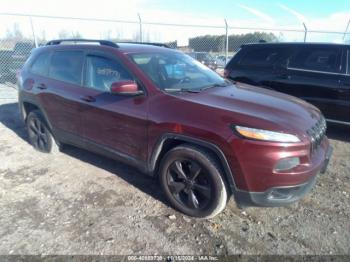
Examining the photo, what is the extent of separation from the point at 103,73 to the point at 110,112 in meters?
0.56

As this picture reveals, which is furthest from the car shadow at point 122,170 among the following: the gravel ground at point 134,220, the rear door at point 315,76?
the rear door at point 315,76

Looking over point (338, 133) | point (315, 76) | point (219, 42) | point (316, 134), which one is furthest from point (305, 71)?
point (219, 42)

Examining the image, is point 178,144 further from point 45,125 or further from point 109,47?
point 45,125

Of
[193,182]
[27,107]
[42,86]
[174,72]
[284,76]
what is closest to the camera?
[193,182]

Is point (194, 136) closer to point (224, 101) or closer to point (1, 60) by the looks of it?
point (224, 101)

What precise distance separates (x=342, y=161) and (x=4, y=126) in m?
6.68

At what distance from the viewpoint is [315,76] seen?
537 centimetres

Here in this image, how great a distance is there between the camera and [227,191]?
112 inches

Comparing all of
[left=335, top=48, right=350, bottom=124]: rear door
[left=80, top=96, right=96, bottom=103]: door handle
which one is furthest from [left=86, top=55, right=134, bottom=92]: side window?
[left=335, top=48, right=350, bottom=124]: rear door

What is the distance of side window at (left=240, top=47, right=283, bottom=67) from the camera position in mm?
5863

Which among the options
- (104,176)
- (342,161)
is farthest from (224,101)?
(342,161)

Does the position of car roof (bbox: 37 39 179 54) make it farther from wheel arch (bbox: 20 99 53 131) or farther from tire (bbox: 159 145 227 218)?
tire (bbox: 159 145 227 218)

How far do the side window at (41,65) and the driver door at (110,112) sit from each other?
1.03 metres

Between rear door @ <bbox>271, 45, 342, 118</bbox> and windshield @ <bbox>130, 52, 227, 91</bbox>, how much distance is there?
2201 millimetres
